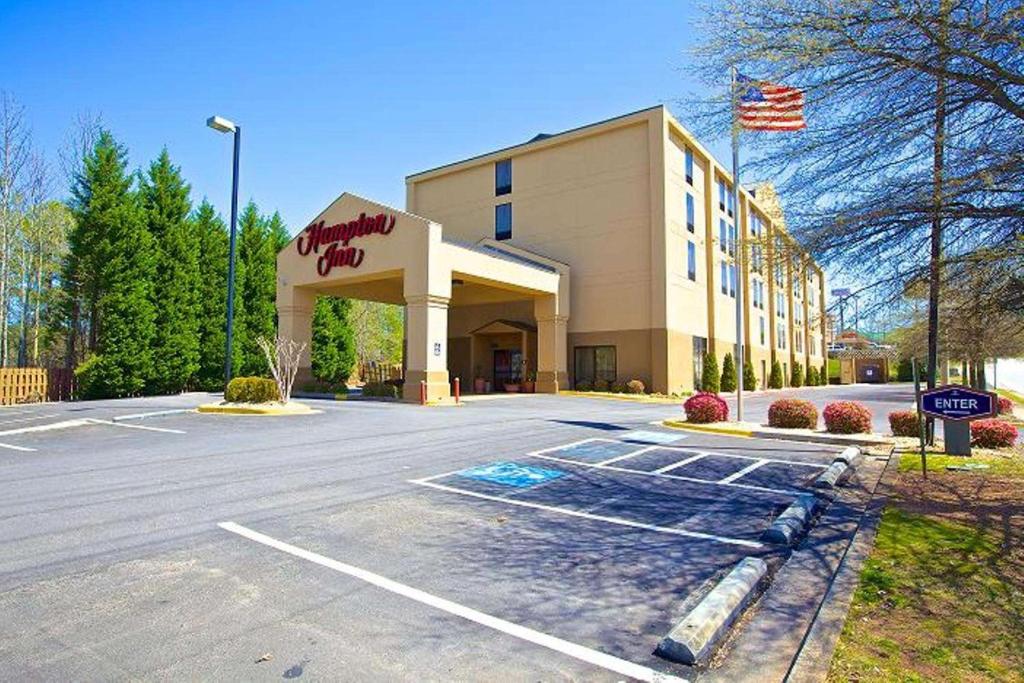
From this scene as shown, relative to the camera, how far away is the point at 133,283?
998 inches

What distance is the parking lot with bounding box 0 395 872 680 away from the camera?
11.2ft

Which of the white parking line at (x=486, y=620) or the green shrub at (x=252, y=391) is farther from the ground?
the green shrub at (x=252, y=391)

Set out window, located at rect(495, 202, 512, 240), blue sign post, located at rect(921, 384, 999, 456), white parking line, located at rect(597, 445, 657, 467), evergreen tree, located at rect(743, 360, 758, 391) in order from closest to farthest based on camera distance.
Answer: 1. blue sign post, located at rect(921, 384, 999, 456)
2. white parking line, located at rect(597, 445, 657, 467)
3. window, located at rect(495, 202, 512, 240)
4. evergreen tree, located at rect(743, 360, 758, 391)

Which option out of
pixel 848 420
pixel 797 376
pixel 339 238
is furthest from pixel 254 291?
pixel 797 376

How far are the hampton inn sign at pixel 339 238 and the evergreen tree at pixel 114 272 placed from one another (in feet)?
22.4

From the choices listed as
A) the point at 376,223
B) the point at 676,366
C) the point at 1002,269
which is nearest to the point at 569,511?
the point at 1002,269

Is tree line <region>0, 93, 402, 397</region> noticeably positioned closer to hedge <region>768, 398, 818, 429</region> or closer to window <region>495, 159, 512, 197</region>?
window <region>495, 159, 512, 197</region>

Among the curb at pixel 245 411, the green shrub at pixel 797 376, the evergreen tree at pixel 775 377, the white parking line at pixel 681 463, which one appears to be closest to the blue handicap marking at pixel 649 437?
the white parking line at pixel 681 463

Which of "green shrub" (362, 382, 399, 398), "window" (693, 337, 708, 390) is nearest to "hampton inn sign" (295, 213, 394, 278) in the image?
"green shrub" (362, 382, 399, 398)

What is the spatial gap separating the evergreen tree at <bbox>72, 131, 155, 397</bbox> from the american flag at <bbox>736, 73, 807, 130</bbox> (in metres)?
26.0

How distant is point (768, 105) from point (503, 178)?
90.5 feet

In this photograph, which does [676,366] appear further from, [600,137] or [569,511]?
[569,511]

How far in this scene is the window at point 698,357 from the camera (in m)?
31.4

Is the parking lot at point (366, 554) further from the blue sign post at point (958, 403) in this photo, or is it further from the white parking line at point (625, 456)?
the blue sign post at point (958, 403)
